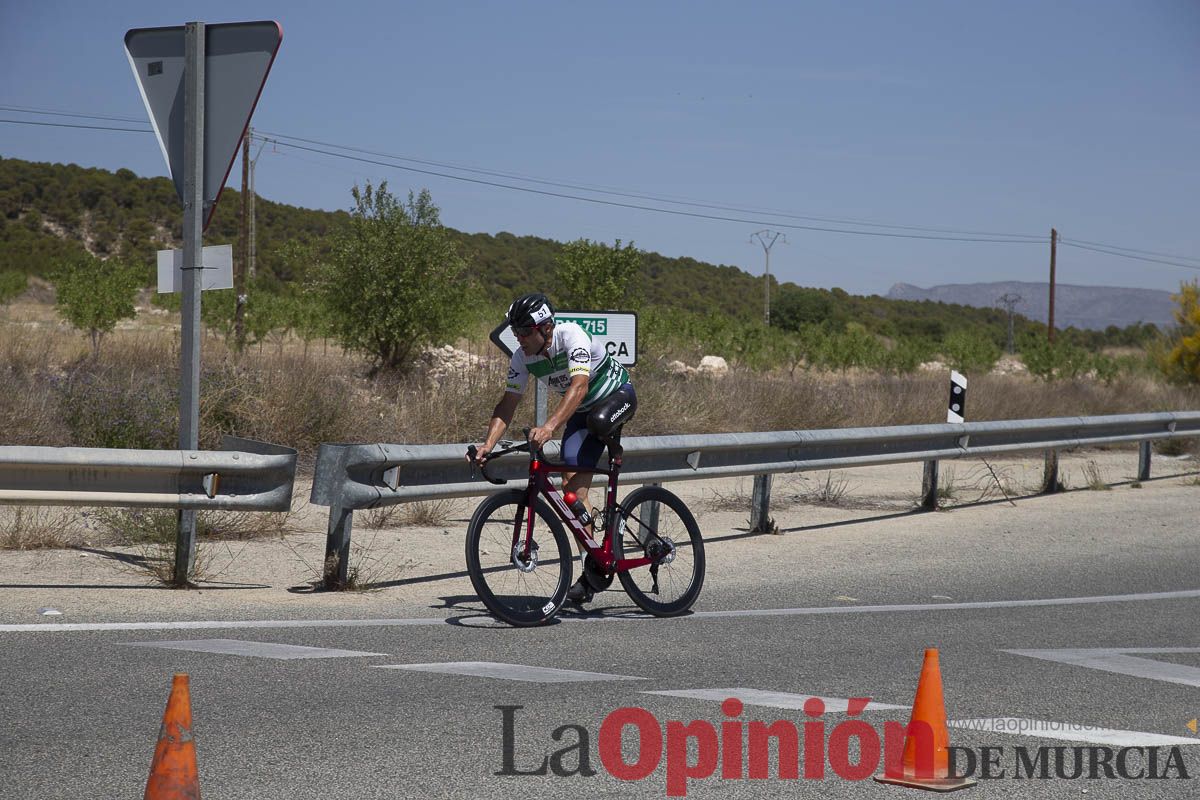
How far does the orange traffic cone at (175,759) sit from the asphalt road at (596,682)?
0.64 metres

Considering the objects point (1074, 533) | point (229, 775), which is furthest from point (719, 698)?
point (1074, 533)

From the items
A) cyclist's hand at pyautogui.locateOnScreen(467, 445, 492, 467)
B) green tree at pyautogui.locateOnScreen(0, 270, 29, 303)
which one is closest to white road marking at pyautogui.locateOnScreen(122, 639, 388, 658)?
cyclist's hand at pyautogui.locateOnScreen(467, 445, 492, 467)

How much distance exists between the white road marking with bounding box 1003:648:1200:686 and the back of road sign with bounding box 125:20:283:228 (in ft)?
18.5

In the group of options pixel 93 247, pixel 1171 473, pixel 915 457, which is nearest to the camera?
pixel 915 457

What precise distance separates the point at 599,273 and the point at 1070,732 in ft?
82.8

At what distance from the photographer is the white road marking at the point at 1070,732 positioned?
495 cm

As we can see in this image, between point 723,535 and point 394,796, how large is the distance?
6955 millimetres

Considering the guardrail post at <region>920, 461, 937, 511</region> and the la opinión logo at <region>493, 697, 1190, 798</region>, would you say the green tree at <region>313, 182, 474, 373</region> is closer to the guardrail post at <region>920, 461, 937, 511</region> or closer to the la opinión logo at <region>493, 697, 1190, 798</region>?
the guardrail post at <region>920, 461, 937, 511</region>

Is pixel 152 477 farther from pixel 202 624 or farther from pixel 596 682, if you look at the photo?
pixel 596 682

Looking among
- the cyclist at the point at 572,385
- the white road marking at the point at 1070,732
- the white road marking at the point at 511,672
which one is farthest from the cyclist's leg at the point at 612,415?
the white road marking at the point at 1070,732

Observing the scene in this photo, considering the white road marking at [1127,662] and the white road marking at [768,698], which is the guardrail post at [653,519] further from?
the white road marking at [1127,662]

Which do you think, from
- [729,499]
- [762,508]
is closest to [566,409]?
[762,508]

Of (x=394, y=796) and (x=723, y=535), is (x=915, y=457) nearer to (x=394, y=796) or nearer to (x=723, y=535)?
(x=723, y=535)

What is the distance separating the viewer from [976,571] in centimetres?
959
